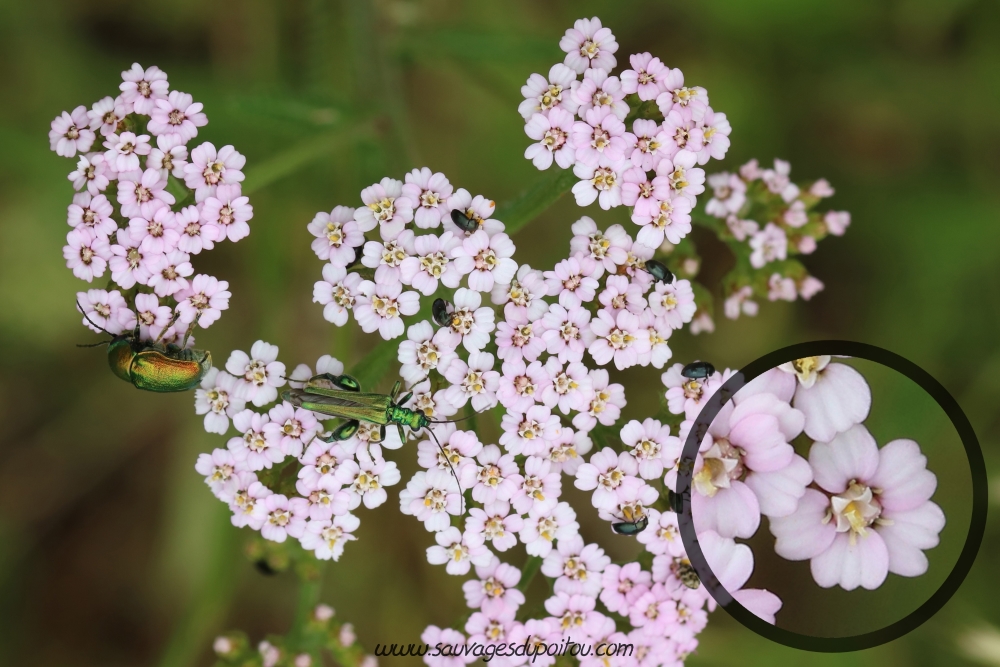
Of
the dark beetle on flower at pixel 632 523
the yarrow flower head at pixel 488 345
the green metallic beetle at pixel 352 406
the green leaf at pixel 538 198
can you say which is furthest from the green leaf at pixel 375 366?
the dark beetle on flower at pixel 632 523

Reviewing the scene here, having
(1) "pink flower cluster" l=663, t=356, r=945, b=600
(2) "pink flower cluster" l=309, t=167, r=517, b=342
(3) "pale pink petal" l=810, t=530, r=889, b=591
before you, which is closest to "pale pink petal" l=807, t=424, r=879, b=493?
(1) "pink flower cluster" l=663, t=356, r=945, b=600

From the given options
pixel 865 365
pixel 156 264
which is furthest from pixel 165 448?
pixel 865 365

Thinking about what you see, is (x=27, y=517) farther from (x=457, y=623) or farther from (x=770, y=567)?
(x=770, y=567)

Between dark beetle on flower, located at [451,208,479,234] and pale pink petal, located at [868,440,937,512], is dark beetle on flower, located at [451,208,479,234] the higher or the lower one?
the higher one

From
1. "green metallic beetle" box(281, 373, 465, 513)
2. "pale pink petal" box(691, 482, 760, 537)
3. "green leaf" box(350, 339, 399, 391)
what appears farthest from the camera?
"green leaf" box(350, 339, 399, 391)

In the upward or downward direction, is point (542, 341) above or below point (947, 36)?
below

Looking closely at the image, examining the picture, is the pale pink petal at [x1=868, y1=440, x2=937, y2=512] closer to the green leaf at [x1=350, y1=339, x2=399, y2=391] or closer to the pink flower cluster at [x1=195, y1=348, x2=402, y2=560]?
the pink flower cluster at [x1=195, y1=348, x2=402, y2=560]

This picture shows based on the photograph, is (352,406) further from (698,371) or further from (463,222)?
(698,371)
